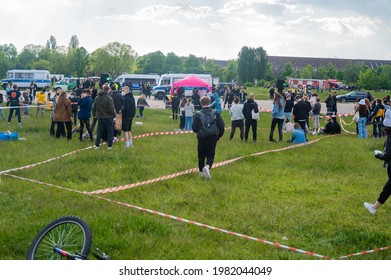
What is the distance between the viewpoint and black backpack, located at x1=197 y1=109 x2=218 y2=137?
10430 millimetres

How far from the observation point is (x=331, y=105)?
88.5ft

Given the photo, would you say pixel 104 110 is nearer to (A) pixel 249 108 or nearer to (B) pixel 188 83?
(A) pixel 249 108

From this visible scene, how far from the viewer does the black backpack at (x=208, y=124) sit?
10430 mm

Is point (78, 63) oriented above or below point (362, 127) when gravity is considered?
above

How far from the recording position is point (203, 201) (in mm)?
8672

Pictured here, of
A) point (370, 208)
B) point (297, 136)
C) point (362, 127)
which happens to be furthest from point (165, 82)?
point (370, 208)

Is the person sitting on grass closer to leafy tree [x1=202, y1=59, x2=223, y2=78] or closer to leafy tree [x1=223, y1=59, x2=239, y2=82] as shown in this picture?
leafy tree [x1=223, y1=59, x2=239, y2=82]

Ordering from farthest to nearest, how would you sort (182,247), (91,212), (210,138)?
(210,138)
(91,212)
(182,247)

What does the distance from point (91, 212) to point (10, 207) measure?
138 centimetres

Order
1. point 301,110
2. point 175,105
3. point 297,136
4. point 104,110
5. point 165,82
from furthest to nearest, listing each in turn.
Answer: point 165,82, point 175,105, point 301,110, point 297,136, point 104,110

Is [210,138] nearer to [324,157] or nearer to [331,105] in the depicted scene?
[324,157]

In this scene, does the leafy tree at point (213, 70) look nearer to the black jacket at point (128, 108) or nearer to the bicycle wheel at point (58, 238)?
the black jacket at point (128, 108)

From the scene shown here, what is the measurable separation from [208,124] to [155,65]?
126 metres
